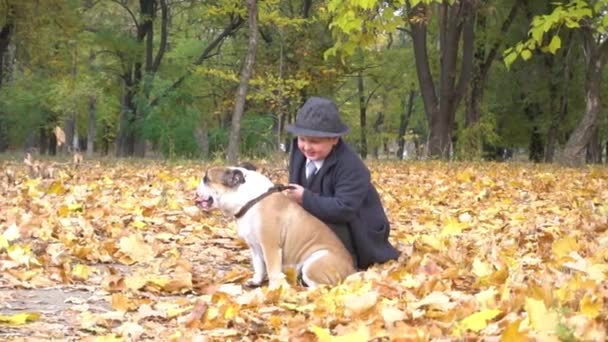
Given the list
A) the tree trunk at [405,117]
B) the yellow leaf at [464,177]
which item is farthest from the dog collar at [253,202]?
the tree trunk at [405,117]

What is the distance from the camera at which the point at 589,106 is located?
20.3 metres

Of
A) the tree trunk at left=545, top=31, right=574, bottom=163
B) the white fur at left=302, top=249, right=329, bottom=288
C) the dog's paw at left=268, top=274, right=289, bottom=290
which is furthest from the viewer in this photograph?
the tree trunk at left=545, top=31, right=574, bottom=163

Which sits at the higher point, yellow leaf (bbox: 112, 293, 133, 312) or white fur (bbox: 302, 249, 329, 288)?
white fur (bbox: 302, 249, 329, 288)

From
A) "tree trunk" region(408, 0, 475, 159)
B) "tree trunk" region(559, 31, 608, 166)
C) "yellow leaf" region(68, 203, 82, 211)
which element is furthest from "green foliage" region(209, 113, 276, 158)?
"yellow leaf" region(68, 203, 82, 211)

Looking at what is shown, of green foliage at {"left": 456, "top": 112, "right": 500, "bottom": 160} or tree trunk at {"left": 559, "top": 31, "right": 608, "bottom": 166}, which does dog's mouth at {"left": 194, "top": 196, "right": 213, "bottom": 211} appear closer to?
tree trunk at {"left": 559, "top": 31, "right": 608, "bottom": 166}

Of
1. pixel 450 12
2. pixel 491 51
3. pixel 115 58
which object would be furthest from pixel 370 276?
pixel 115 58

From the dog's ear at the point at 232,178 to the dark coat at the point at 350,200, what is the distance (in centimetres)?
44

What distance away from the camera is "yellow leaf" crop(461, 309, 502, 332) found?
3398 millimetres

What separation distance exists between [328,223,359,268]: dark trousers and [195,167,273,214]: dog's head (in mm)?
583

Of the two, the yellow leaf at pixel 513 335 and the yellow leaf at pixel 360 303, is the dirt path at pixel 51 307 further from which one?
the yellow leaf at pixel 513 335

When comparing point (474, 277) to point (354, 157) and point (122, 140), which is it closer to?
point (354, 157)

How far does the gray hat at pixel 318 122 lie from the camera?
5.28m

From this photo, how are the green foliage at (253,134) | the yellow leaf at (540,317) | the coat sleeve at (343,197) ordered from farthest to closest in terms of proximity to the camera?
the green foliage at (253,134) → the coat sleeve at (343,197) → the yellow leaf at (540,317)

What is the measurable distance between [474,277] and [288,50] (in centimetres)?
2782
